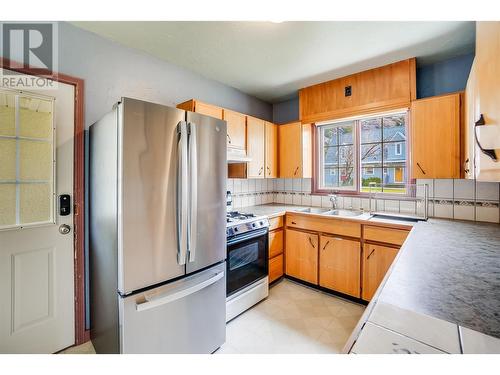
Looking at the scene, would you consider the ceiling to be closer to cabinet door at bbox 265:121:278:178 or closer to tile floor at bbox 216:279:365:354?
cabinet door at bbox 265:121:278:178

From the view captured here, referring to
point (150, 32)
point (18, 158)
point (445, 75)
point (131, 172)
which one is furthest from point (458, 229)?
point (18, 158)

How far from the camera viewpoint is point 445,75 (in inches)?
87.7

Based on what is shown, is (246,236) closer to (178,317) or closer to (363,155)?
(178,317)

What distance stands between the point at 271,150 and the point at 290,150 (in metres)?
→ 0.27

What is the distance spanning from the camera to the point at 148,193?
1321 mm

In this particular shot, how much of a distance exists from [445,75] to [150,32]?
9.16 ft

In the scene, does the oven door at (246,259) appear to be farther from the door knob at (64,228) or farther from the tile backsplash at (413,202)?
the door knob at (64,228)

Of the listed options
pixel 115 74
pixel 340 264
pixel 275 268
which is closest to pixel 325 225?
pixel 340 264

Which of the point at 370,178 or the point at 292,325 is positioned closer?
the point at 292,325

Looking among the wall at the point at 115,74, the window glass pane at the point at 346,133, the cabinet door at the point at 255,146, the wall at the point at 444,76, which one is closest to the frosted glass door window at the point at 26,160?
the wall at the point at 115,74

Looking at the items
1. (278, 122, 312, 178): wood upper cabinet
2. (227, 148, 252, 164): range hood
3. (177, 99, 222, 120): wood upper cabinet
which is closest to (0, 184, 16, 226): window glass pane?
(177, 99, 222, 120): wood upper cabinet

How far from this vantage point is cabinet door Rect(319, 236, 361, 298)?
2.27 m

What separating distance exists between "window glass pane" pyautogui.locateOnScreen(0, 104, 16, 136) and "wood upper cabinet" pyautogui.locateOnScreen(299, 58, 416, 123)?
109 inches
